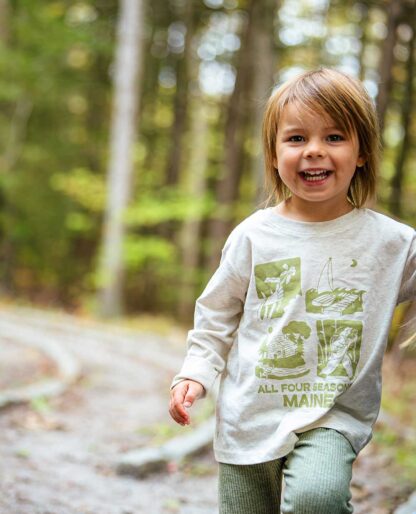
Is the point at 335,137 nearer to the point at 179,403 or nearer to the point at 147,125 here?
the point at 179,403

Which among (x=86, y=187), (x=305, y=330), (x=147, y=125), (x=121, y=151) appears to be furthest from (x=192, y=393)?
(x=147, y=125)

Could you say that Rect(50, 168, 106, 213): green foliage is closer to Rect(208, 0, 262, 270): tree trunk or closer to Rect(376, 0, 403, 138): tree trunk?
Rect(208, 0, 262, 270): tree trunk

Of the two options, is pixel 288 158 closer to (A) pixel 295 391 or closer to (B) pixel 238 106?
(A) pixel 295 391

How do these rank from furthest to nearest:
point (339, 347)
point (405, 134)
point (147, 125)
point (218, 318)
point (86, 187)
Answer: point (147, 125) → point (86, 187) → point (405, 134) → point (218, 318) → point (339, 347)

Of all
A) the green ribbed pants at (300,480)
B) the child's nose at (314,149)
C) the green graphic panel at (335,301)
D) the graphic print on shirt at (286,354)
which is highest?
the child's nose at (314,149)

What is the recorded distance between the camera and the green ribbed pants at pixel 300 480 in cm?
194

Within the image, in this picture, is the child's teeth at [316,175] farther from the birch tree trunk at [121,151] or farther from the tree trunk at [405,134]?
the birch tree trunk at [121,151]

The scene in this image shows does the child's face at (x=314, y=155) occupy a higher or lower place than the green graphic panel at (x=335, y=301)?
higher

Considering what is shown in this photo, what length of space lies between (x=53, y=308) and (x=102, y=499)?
12.9 meters

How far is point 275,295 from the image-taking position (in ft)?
7.30

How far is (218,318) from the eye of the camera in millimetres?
2354

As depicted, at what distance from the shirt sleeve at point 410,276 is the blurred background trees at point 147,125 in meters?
10.3

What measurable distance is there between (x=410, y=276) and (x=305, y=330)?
1.36ft

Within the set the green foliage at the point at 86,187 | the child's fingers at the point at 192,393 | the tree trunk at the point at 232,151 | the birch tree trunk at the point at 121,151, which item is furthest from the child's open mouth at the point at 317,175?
the green foliage at the point at 86,187
